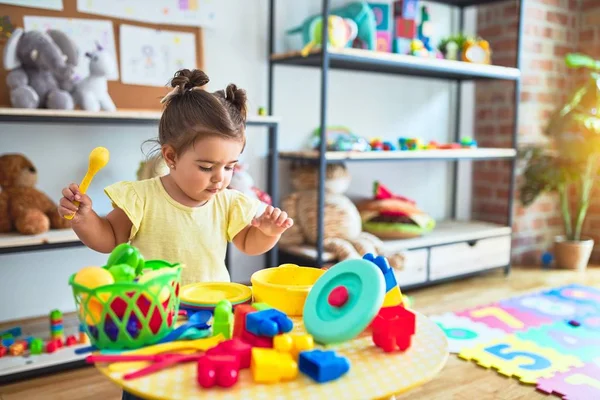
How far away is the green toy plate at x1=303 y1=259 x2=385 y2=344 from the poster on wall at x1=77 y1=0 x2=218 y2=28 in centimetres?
172

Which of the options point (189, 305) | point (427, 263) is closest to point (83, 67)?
point (189, 305)

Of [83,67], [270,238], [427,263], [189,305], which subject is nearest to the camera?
[189,305]

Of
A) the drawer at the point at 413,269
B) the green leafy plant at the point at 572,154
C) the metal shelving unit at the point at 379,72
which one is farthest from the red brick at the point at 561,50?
the drawer at the point at 413,269

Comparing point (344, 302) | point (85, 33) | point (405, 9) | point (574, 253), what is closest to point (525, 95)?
point (574, 253)

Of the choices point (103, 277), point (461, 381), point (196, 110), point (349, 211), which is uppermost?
point (196, 110)

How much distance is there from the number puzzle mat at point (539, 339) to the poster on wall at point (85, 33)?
164cm

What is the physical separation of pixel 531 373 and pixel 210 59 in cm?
172

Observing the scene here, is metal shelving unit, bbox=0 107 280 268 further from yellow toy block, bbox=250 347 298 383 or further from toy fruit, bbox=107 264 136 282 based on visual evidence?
yellow toy block, bbox=250 347 298 383

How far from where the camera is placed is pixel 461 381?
1.80m

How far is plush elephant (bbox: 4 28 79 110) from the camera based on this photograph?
1832 mm

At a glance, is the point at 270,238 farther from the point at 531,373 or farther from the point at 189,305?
the point at 531,373

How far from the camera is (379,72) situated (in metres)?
2.99

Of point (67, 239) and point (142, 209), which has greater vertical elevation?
point (142, 209)

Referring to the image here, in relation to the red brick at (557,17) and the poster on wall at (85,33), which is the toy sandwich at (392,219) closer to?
the poster on wall at (85,33)
